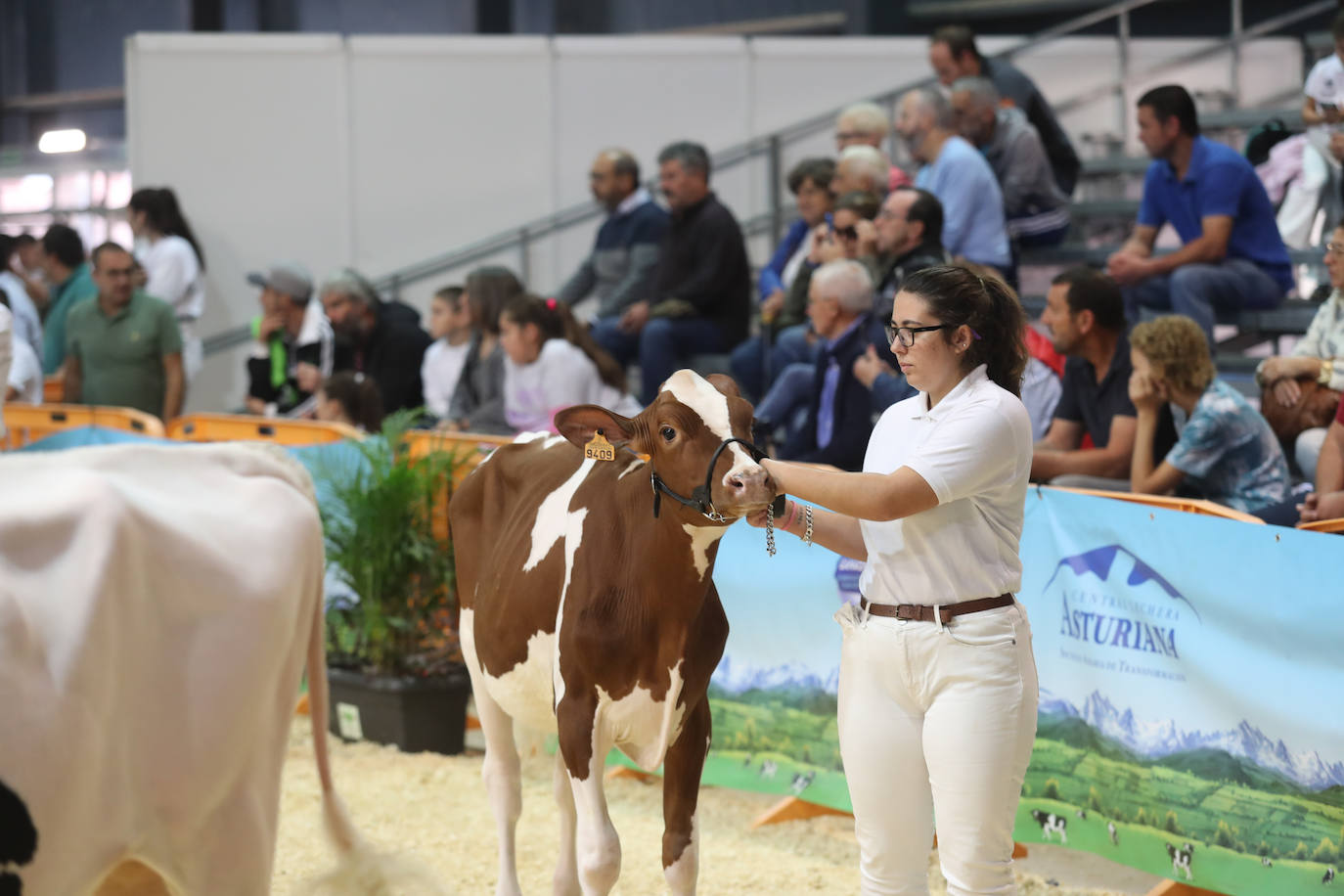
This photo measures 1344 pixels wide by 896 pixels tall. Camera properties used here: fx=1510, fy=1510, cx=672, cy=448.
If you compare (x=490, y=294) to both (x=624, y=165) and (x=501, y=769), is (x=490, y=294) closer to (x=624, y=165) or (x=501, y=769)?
(x=624, y=165)

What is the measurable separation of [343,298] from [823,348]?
150 inches

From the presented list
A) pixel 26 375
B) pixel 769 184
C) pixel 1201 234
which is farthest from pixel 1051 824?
pixel 769 184

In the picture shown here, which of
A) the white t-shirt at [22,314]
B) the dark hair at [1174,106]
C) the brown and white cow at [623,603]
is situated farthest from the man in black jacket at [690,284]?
the brown and white cow at [623,603]

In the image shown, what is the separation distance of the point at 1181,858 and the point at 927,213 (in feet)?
12.5

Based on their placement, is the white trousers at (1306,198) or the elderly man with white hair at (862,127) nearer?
the white trousers at (1306,198)

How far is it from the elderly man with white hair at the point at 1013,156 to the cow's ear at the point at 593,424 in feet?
19.0

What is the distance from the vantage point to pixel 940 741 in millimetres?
3234

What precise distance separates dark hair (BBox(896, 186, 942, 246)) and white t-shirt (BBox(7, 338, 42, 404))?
555cm

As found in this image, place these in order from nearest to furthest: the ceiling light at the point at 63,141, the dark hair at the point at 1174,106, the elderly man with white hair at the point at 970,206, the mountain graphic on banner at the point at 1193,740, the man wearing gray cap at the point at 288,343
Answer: the mountain graphic on banner at the point at 1193,740 < the dark hair at the point at 1174,106 < the elderly man with white hair at the point at 970,206 < the man wearing gray cap at the point at 288,343 < the ceiling light at the point at 63,141

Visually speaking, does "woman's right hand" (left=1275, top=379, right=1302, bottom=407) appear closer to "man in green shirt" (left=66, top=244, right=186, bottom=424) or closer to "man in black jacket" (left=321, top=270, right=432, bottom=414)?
"man in black jacket" (left=321, top=270, right=432, bottom=414)

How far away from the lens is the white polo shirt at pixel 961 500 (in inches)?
126

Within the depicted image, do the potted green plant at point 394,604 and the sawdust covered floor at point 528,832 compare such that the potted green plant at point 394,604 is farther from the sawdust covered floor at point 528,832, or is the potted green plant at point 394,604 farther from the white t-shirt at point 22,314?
the white t-shirt at point 22,314

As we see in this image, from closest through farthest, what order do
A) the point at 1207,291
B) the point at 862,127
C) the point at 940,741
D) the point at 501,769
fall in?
the point at 940,741 < the point at 501,769 < the point at 1207,291 < the point at 862,127

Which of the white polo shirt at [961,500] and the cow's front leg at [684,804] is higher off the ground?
the white polo shirt at [961,500]
